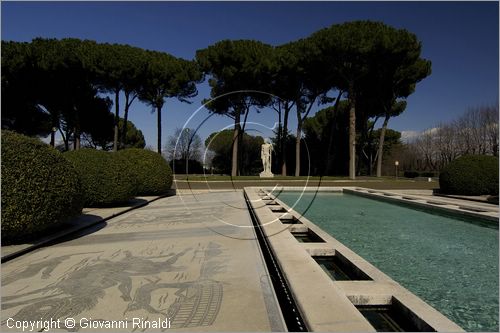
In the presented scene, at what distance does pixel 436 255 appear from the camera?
17.1 feet

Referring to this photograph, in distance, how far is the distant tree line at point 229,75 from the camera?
27.0 meters

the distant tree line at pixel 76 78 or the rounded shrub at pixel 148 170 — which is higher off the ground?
the distant tree line at pixel 76 78

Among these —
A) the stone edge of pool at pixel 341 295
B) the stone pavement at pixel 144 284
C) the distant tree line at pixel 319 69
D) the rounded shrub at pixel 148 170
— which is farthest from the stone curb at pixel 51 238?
the distant tree line at pixel 319 69

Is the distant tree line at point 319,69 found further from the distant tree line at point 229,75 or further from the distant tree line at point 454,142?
the distant tree line at point 454,142

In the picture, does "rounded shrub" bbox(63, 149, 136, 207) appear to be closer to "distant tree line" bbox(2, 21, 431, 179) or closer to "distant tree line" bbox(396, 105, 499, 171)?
"distant tree line" bbox(2, 21, 431, 179)

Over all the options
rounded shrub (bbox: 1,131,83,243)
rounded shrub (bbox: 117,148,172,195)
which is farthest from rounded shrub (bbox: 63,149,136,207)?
rounded shrub (bbox: 1,131,83,243)

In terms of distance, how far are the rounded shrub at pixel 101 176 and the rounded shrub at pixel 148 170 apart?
3.07 m

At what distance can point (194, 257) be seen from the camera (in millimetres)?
4750

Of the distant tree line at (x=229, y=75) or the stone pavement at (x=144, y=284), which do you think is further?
the distant tree line at (x=229, y=75)

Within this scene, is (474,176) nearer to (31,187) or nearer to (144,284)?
(144,284)

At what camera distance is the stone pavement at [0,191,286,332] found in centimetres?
276

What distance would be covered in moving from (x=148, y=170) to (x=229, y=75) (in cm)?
1482

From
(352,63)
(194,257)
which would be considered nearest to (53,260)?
(194,257)

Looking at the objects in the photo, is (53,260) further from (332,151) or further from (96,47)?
(332,151)
